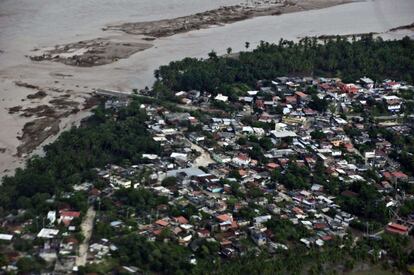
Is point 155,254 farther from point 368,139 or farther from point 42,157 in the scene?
point 368,139

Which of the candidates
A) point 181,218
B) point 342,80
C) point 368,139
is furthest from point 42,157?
point 342,80

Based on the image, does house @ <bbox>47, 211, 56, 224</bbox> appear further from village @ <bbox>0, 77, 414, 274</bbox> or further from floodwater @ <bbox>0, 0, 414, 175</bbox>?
floodwater @ <bbox>0, 0, 414, 175</bbox>

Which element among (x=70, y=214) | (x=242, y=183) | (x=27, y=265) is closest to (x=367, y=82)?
(x=242, y=183)

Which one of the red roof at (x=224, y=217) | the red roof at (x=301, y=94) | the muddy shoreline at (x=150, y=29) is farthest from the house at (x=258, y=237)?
the muddy shoreline at (x=150, y=29)

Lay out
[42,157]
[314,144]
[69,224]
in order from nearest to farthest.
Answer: [69,224] → [42,157] → [314,144]

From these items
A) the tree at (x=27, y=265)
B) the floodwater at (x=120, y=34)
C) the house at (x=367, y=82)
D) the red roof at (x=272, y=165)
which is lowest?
the red roof at (x=272, y=165)

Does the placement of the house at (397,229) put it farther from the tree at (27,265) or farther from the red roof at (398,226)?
the tree at (27,265)
